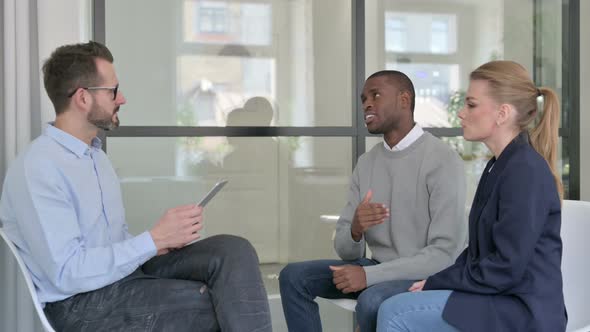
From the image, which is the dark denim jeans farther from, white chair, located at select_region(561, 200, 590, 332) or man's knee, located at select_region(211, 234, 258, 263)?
white chair, located at select_region(561, 200, 590, 332)

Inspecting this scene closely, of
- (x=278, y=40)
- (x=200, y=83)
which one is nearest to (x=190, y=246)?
(x=200, y=83)

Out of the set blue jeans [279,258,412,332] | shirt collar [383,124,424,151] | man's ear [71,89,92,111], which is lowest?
blue jeans [279,258,412,332]

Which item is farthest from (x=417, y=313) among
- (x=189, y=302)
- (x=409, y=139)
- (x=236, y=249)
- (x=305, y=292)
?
(x=409, y=139)

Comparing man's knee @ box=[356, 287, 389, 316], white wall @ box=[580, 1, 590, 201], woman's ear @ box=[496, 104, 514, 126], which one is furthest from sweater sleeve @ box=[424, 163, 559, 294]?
white wall @ box=[580, 1, 590, 201]

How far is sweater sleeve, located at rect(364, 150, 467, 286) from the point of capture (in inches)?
94.3

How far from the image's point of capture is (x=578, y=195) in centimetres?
402

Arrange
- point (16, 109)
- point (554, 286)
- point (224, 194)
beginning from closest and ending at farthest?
point (554, 286)
point (16, 109)
point (224, 194)

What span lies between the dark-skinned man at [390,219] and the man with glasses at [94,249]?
56 centimetres

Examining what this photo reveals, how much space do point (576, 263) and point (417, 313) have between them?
2.37ft

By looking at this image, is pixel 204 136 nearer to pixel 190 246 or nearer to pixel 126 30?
pixel 126 30

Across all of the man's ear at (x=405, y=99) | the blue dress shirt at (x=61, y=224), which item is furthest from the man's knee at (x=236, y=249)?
the man's ear at (x=405, y=99)

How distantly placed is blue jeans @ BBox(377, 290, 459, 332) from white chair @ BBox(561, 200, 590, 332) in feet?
2.00

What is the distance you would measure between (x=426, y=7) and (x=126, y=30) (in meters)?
1.68

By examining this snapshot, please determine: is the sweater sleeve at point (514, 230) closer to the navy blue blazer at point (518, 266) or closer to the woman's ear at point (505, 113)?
the navy blue blazer at point (518, 266)
